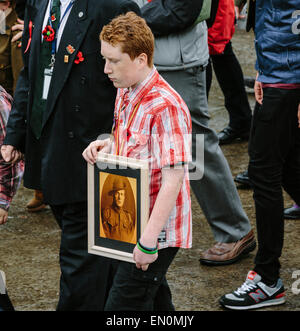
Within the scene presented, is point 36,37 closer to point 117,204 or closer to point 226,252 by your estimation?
point 117,204

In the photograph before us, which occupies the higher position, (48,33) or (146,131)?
(48,33)

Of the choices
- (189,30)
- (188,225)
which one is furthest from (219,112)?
(188,225)

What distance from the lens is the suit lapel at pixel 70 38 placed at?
11.7ft

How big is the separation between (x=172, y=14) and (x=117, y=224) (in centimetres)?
157

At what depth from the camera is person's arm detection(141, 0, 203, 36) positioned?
4391 millimetres

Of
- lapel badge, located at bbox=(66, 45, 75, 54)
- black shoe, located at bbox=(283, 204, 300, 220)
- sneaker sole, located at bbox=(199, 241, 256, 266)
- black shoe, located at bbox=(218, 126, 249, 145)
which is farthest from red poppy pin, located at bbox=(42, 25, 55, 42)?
black shoe, located at bbox=(218, 126, 249, 145)

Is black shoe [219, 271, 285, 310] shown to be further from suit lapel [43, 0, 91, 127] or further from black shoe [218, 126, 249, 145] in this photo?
black shoe [218, 126, 249, 145]

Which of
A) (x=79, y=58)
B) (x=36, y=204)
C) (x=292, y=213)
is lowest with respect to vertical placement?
(x=36, y=204)

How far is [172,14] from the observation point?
439 centimetres

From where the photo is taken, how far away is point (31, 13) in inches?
150

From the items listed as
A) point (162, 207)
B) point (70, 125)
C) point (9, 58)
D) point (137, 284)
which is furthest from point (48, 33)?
point (9, 58)

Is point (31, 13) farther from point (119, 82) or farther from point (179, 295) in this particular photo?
point (179, 295)

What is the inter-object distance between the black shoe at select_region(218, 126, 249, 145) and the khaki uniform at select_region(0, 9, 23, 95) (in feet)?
6.25

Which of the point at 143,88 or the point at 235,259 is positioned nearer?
the point at 143,88
